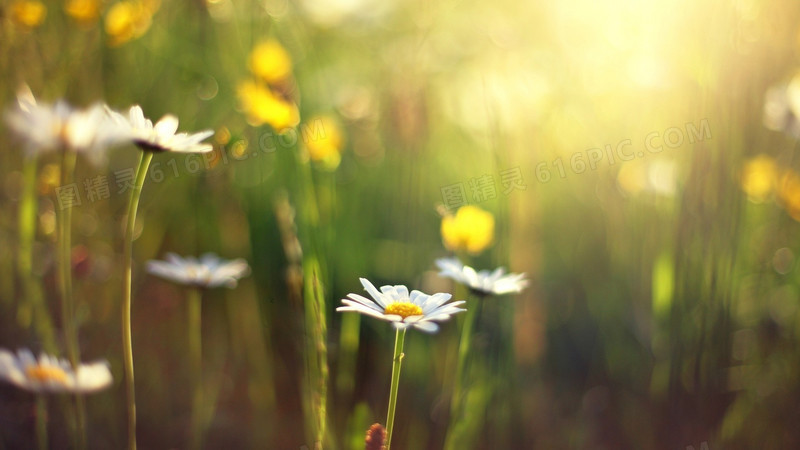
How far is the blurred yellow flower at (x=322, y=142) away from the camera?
123cm

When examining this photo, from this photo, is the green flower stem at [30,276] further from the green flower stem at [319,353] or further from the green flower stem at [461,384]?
the green flower stem at [461,384]

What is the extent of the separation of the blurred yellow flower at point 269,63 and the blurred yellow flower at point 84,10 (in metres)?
0.31

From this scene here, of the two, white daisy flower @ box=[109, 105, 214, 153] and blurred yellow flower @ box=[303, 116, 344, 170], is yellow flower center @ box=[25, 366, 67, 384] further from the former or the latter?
blurred yellow flower @ box=[303, 116, 344, 170]

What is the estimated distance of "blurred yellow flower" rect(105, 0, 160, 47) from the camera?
1.42 m

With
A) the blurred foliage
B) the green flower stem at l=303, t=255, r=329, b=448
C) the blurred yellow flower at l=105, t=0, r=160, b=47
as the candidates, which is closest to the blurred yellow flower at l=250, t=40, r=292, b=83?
the blurred foliage

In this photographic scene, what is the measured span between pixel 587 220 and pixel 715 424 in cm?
77

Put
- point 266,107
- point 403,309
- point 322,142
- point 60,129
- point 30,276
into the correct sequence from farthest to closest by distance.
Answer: point 322,142 → point 266,107 → point 30,276 → point 60,129 → point 403,309

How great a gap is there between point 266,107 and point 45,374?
2.01 ft

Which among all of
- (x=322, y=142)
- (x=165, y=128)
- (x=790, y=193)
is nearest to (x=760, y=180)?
(x=790, y=193)

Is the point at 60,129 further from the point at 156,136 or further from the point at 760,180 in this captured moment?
the point at 760,180

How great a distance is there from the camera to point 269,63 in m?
1.56

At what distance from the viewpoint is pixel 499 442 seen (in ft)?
3.84

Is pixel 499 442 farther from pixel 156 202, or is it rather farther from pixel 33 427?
pixel 156 202

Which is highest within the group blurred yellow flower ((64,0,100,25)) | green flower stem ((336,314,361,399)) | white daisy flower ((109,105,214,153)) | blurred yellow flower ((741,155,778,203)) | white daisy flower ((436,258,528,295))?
blurred yellow flower ((64,0,100,25))
